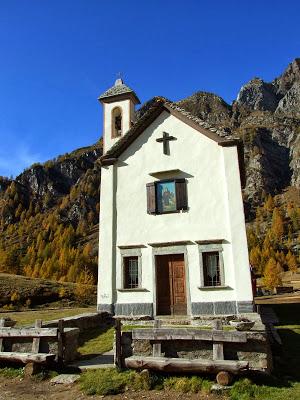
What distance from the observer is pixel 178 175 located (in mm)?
18594

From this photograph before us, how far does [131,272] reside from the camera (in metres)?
18.2

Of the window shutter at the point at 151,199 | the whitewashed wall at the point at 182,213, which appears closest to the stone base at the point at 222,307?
the whitewashed wall at the point at 182,213

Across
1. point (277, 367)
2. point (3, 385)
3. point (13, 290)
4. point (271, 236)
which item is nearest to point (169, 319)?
point (277, 367)

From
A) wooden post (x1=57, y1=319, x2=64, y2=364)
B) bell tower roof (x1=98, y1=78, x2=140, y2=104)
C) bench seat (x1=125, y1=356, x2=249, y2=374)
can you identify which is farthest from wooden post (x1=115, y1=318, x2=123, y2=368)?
bell tower roof (x1=98, y1=78, x2=140, y2=104)

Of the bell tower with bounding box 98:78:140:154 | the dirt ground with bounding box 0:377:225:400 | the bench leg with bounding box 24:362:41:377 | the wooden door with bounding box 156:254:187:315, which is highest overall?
the bell tower with bounding box 98:78:140:154

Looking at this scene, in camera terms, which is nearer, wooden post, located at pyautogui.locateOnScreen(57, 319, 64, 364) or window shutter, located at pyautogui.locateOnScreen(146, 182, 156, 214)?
wooden post, located at pyautogui.locateOnScreen(57, 319, 64, 364)

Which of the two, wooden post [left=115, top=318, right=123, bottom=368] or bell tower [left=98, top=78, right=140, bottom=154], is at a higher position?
bell tower [left=98, top=78, right=140, bottom=154]

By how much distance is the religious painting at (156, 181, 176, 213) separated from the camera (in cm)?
1825

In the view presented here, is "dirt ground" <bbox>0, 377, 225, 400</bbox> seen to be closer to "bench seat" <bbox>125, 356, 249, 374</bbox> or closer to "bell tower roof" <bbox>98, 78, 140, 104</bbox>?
"bench seat" <bbox>125, 356, 249, 374</bbox>

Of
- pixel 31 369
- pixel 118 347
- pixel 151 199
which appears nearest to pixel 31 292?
pixel 151 199

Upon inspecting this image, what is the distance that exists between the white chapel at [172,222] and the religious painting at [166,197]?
0.17 ft

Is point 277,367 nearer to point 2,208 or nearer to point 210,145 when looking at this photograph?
point 210,145

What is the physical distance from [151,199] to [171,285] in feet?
14.5

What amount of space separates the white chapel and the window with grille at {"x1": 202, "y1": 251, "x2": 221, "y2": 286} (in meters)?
0.05
